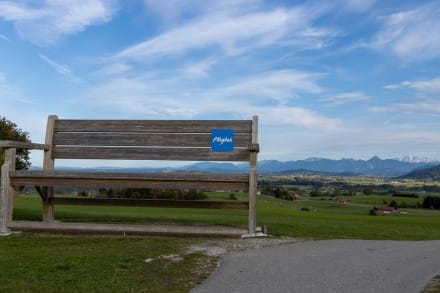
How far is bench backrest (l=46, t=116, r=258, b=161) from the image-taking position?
31.0 ft

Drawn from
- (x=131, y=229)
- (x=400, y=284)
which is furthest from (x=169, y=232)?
(x=400, y=284)

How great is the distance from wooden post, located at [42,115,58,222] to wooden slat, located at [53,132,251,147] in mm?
149

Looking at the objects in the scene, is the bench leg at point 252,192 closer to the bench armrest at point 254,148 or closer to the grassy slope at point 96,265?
the bench armrest at point 254,148

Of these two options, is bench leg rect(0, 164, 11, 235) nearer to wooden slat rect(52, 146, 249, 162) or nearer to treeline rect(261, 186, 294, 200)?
wooden slat rect(52, 146, 249, 162)

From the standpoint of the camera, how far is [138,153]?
32.2ft

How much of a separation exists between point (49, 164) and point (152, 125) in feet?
8.06

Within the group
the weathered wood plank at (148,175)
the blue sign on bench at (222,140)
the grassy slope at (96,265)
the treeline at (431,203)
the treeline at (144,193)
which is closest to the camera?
the grassy slope at (96,265)

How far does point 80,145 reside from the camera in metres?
10.1

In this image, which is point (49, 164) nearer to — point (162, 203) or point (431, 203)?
point (162, 203)

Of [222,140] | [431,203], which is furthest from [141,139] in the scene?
[431,203]

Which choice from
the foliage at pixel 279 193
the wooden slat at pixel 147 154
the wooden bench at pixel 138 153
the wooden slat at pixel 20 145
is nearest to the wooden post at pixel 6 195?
the wooden bench at pixel 138 153

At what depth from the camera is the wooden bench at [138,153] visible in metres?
8.30

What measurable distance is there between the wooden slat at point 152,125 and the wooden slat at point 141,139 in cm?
9

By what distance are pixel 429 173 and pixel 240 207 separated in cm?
14674
